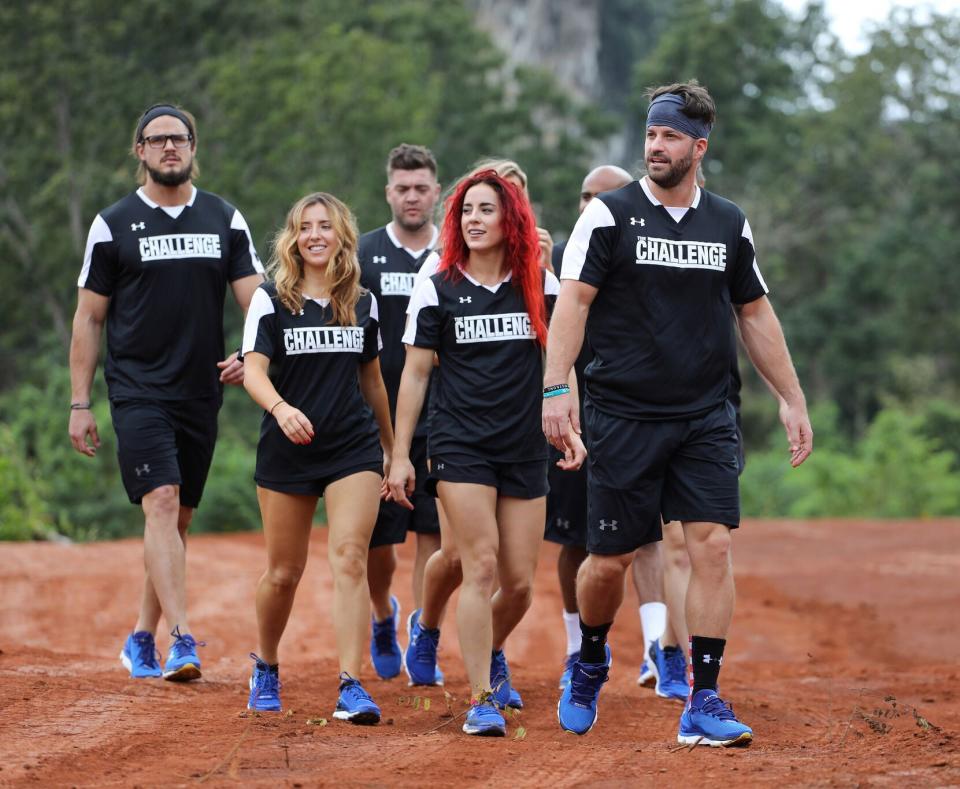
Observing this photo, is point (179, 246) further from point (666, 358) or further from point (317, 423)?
point (666, 358)

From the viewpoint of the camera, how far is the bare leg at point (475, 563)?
6422mm

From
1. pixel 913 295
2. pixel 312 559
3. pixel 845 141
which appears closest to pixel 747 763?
pixel 312 559

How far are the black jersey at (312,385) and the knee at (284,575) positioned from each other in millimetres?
399

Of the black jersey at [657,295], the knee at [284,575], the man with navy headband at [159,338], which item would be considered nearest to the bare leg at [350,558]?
the knee at [284,575]

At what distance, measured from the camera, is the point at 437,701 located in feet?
23.9

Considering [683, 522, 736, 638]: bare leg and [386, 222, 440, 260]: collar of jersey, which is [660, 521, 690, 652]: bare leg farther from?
[386, 222, 440, 260]: collar of jersey

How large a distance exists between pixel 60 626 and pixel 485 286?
5.53 m

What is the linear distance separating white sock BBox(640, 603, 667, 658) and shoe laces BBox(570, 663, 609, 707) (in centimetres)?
138

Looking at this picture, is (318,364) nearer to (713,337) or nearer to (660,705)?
(713,337)

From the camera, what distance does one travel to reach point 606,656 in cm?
663

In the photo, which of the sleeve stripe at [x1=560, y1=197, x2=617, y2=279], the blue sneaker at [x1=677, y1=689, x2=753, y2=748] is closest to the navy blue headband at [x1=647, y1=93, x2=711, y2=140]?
the sleeve stripe at [x1=560, y1=197, x2=617, y2=279]

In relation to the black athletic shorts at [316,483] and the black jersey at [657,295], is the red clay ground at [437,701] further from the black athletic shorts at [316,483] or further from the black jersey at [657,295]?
the black jersey at [657,295]

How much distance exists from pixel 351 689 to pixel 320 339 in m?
1.50

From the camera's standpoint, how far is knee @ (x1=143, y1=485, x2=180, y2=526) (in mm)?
7539
